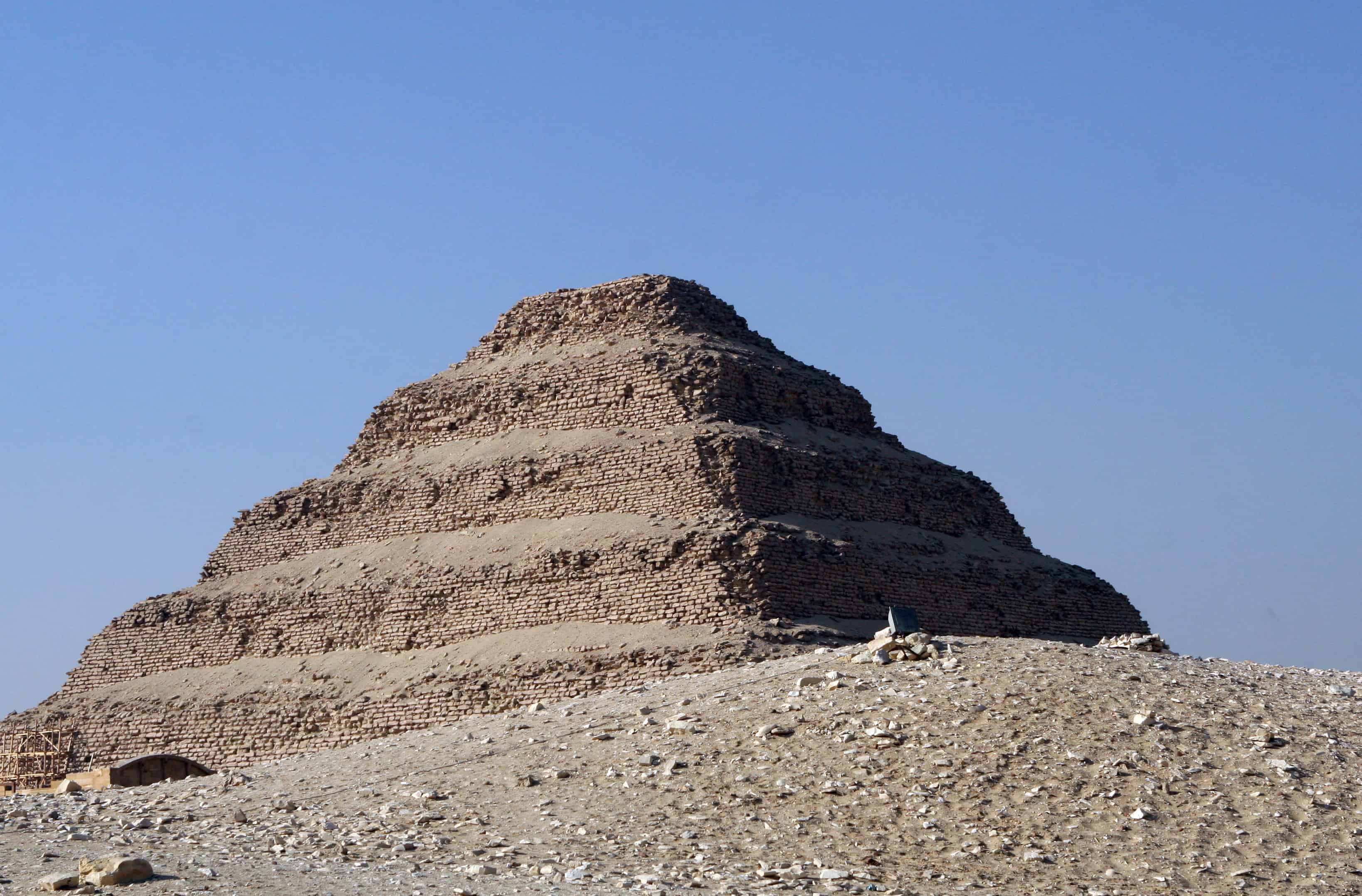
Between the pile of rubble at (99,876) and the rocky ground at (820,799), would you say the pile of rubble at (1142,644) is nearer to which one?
the rocky ground at (820,799)

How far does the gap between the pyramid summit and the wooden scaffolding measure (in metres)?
0.49

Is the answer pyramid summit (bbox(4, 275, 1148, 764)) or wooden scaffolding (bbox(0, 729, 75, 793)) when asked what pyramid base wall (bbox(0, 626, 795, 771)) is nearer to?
pyramid summit (bbox(4, 275, 1148, 764))

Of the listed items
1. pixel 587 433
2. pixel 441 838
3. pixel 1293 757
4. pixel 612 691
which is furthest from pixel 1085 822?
pixel 587 433

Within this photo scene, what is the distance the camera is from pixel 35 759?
33.8 metres

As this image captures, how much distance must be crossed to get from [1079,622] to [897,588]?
589 cm

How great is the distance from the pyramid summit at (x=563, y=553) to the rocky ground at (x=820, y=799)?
5.55 m

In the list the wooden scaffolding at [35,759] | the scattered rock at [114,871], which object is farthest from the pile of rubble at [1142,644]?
the wooden scaffolding at [35,759]

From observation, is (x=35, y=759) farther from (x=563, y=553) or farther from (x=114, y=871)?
(x=114, y=871)

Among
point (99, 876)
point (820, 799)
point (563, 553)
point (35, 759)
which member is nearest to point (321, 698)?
point (563, 553)

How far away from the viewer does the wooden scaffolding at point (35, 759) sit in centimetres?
3331

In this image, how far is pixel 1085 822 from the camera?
16.7 metres

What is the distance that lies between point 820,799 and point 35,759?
71.4 feet

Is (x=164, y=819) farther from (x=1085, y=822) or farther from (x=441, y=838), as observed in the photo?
(x=1085, y=822)

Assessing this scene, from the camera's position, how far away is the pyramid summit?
28062 mm
